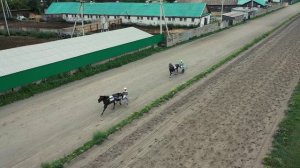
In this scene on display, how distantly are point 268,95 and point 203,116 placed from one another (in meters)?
5.22

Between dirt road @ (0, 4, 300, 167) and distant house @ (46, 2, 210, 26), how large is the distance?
21697mm

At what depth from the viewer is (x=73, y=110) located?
60.0 ft

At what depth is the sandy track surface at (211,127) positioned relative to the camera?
1270 cm

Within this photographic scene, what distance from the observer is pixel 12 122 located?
17.1m

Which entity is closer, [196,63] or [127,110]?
[127,110]

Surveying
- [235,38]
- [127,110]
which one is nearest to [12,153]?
[127,110]

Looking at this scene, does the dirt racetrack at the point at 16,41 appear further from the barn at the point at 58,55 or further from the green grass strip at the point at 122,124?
the green grass strip at the point at 122,124

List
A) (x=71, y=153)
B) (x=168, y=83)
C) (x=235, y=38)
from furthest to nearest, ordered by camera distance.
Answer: (x=235, y=38) → (x=168, y=83) → (x=71, y=153)

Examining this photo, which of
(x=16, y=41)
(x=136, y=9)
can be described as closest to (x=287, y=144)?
(x=16, y=41)

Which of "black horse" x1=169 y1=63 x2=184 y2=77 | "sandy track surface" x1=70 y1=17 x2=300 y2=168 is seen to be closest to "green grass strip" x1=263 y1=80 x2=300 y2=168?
"sandy track surface" x1=70 y1=17 x2=300 y2=168

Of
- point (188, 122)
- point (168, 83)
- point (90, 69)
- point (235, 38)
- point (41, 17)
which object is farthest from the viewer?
point (41, 17)

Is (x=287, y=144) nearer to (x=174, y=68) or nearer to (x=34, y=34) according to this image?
(x=174, y=68)

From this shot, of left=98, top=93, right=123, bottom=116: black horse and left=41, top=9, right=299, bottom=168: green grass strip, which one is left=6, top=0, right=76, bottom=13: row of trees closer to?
left=41, top=9, right=299, bottom=168: green grass strip

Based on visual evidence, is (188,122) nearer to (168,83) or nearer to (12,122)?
(168,83)
